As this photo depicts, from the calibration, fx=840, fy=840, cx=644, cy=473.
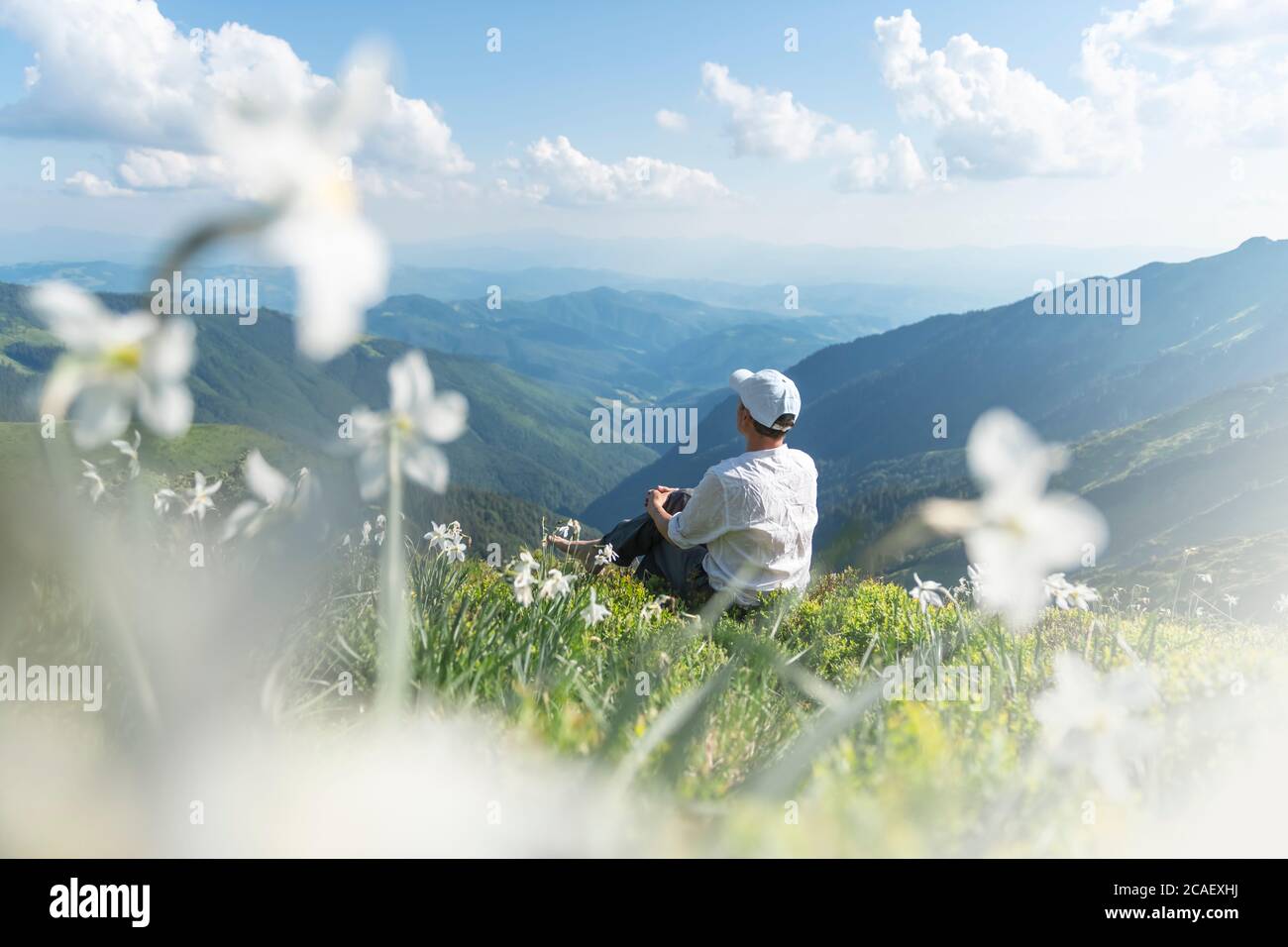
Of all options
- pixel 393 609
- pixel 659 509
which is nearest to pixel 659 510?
Result: pixel 659 509

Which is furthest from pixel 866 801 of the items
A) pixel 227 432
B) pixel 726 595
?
pixel 227 432

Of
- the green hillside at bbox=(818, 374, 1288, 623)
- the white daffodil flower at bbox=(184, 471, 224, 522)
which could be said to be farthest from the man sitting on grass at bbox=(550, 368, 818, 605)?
the green hillside at bbox=(818, 374, 1288, 623)

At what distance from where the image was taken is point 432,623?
3.66 metres

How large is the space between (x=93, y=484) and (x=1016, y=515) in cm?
303

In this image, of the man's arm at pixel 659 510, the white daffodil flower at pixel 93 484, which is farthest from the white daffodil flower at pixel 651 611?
the white daffodil flower at pixel 93 484

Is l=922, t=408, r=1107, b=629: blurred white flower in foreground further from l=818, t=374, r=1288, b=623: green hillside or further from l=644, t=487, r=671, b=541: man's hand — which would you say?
l=818, t=374, r=1288, b=623: green hillside

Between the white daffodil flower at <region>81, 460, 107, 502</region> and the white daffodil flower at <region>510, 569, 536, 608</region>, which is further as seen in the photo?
the white daffodil flower at <region>510, 569, 536, 608</region>

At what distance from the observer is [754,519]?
629 cm

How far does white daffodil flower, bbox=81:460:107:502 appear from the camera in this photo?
2858 mm

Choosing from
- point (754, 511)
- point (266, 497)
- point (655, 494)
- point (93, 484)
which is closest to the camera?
point (266, 497)

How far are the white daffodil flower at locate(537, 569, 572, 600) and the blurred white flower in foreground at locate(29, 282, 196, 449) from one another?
259cm

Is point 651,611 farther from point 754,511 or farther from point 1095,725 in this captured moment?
point 1095,725
